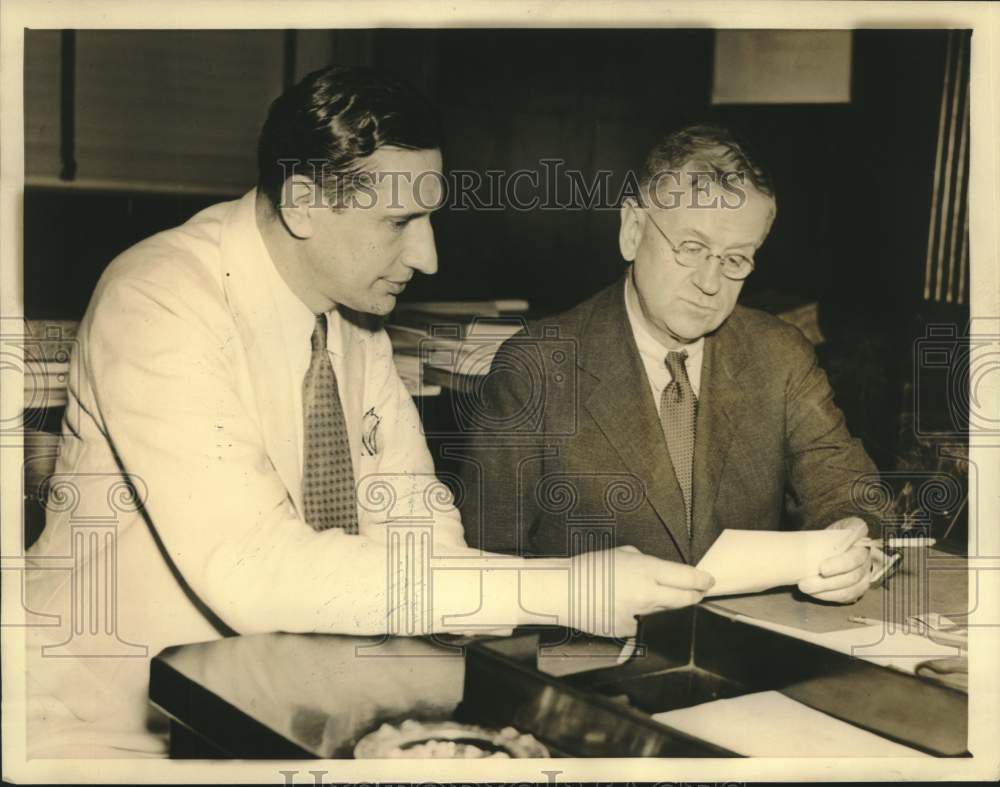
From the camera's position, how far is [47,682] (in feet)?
6.28

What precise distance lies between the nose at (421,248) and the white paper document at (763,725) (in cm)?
86

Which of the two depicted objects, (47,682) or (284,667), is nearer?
(284,667)

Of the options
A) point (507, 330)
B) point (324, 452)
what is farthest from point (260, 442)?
point (507, 330)

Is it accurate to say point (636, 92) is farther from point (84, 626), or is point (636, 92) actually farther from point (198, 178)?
point (84, 626)

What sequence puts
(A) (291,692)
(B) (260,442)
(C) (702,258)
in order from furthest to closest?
(C) (702,258) < (B) (260,442) < (A) (291,692)

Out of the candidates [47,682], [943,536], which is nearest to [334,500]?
[47,682]

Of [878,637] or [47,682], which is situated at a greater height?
[878,637]

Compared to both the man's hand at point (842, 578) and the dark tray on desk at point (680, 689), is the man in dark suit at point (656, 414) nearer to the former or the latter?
the man's hand at point (842, 578)

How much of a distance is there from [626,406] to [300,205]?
0.67 m

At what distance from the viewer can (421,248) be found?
1.89 meters

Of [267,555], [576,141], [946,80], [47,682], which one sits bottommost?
[47,682]

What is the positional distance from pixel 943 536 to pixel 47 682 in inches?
65.0

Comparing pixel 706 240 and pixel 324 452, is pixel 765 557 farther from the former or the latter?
pixel 324 452

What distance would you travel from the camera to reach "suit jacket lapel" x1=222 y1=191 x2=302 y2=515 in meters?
1.82
